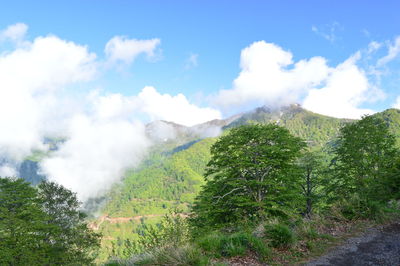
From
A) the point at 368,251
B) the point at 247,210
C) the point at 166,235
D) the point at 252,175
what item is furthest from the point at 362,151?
the point at 166,235

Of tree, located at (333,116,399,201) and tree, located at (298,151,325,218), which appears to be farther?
tree, located at (298,151,325,218)

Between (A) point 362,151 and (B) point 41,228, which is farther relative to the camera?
(A) point 362,151

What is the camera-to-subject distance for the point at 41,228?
31.6 metres

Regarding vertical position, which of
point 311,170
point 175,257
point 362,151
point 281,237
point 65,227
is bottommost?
point 65,227

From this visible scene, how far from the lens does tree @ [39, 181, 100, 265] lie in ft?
111

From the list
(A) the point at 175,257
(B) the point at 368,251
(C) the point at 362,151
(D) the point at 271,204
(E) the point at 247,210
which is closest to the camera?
(A) the point at 175,257

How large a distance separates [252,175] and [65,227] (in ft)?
91.3

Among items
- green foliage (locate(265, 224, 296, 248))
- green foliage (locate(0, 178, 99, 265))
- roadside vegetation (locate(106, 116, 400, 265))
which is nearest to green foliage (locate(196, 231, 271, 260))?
roadside vegetation (locate(106, 116, 400, 265))

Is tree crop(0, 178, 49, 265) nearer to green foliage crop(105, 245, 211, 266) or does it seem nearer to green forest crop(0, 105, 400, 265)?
green forest crop(0, 105, 400, 265)

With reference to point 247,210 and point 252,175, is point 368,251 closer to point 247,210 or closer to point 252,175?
point 247,210

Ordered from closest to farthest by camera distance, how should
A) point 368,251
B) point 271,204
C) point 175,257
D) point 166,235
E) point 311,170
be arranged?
point 175,257
point 368,251
point 166,235
point 271,204
point 311,170

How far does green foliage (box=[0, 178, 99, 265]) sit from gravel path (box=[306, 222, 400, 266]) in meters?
31.0

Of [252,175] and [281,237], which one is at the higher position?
[252,175]

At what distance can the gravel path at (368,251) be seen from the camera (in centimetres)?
781
